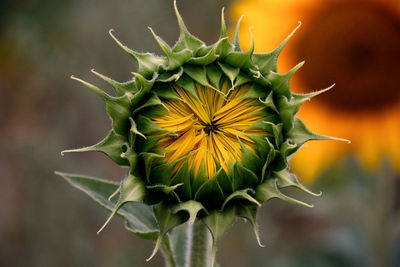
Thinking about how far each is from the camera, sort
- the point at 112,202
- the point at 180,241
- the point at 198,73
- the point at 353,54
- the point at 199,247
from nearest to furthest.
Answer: the point at 198,73
the point at 199,247
the point at 112,202
the point at 180,241
the point at 353,54

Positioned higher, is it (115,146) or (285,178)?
(115,146)

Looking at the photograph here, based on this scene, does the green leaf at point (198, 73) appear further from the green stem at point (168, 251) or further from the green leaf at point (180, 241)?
the green leaf at point (180, 241)

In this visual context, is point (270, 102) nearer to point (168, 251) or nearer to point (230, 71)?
point (230, 71)

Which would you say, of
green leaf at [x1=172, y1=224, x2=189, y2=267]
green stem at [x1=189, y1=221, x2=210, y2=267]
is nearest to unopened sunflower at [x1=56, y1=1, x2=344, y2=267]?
green stem at [x1=189, y1=221, x2=210, y2=267]

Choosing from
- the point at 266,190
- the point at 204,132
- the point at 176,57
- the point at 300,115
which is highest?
the point at 176,57

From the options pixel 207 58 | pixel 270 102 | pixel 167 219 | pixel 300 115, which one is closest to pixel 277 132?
pixel 270 102

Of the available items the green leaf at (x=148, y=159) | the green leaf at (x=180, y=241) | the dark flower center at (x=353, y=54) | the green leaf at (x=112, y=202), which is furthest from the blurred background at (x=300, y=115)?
the green leaf at (x=148, y=159)

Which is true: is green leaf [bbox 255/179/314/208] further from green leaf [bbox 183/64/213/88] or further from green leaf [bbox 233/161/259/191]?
green leaf [bbox 183/64/213/88]
